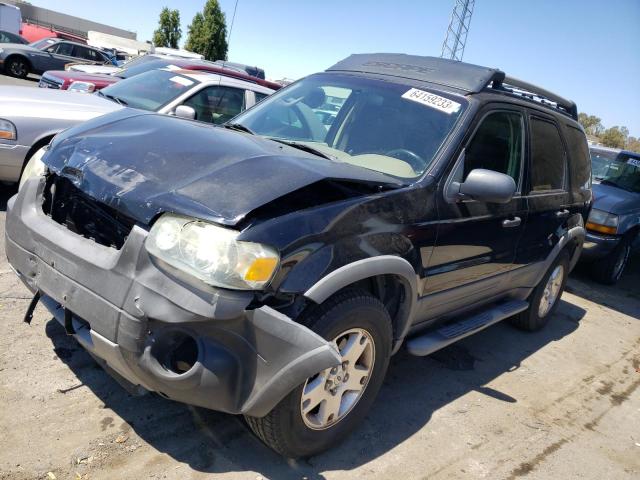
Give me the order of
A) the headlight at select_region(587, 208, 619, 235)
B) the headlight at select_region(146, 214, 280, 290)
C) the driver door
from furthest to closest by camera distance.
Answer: the headlight at select_region(587, 208, 619, 235), the driver door, the headlight at select_region(146, 214, 280, 290)

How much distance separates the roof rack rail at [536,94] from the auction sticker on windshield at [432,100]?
56 cm

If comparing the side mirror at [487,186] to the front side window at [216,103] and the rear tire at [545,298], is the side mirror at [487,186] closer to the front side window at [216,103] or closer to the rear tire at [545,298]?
the rear tire at [545,298]

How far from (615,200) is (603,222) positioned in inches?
20.2

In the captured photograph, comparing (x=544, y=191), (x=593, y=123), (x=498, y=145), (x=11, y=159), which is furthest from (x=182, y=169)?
(x=593, y=123)

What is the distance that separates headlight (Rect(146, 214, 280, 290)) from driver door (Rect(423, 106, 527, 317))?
1269 mm

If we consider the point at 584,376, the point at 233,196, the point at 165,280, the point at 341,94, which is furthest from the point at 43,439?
the point at 584,376

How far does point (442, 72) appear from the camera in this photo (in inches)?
148

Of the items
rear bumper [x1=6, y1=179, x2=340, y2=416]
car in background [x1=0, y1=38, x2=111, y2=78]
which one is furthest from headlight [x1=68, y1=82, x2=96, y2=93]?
car in background [x1=0, y1=38, x2=111, y2=78]

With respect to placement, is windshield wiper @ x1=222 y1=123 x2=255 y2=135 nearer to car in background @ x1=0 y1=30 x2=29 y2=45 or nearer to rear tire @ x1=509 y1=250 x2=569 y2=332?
rear tire @ x1=509 y1=250 x2=569 y2=332

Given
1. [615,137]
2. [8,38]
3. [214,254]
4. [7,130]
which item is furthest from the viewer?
[615,137]

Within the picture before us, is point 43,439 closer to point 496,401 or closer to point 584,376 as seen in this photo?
point 496,401

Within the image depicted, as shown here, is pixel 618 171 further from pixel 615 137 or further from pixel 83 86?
pixel 615 137

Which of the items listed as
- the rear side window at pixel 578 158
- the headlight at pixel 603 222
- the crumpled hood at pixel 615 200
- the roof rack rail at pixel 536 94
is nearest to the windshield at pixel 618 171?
the crumpled hood at pixel 615 200

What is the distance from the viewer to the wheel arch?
235 centimetres
